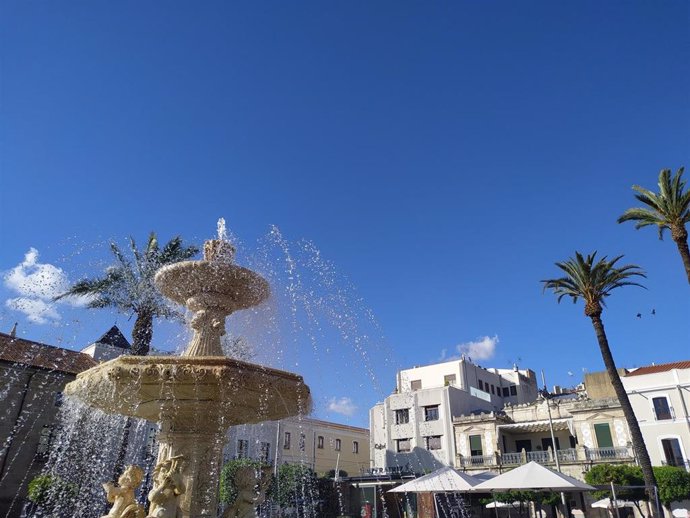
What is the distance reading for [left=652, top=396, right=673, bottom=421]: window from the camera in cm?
3275

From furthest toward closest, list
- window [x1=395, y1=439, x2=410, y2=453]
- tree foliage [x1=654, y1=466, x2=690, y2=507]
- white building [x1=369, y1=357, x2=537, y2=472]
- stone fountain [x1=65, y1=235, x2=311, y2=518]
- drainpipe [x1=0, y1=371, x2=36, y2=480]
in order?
window [x1=395, y1=439, x2=410, y2=453] < white building [x1=369, y1=357, x2=537, y2=472] < tree foliage [x1=654, y1=466, x2=690, y2=507] < drainpipe [x1=0, y1=371, x2=36, y2=480] < stone fountain [x1=65, y1=235, x2=311, y2=518]

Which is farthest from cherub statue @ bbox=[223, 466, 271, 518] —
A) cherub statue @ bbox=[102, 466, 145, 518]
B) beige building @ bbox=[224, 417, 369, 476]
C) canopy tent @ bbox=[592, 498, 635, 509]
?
beige building @ bbox=[224, 417, 369, 476]

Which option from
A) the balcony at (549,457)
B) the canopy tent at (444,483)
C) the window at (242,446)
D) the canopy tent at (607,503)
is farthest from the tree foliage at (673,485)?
the window at (242,446)

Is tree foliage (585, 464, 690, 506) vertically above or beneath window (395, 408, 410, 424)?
beneath

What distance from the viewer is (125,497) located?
7410 millimetres

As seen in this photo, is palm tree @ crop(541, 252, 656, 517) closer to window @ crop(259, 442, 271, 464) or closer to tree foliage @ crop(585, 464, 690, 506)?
tree foliage @ crop(585, 464, 690, 506)

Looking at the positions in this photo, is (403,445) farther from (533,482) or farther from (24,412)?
(533,482)

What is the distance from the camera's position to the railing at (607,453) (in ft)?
111

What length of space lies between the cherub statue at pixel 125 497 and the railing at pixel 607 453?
35335 mm

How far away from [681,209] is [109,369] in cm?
2517

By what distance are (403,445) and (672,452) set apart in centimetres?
2025

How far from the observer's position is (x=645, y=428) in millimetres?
33188

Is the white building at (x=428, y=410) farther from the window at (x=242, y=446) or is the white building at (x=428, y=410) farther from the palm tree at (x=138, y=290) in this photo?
the palm tree at (x=138, y=290)

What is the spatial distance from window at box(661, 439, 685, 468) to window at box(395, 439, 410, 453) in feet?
63.5
